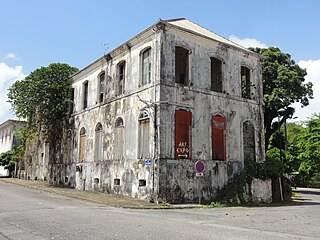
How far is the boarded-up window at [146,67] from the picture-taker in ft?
57.9

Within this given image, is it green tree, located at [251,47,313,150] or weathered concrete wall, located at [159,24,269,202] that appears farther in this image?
green tree, located at [251,47,313,150]

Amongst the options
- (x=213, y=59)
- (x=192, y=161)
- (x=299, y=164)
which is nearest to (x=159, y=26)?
(x=213, y=59)

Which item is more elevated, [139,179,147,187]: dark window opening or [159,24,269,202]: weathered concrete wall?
[159,24,269,202]: weathered concrete wall

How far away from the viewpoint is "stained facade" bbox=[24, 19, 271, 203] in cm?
1616

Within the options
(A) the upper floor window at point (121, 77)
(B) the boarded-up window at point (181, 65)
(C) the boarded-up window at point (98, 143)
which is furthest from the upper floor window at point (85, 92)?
(B) the boarded-up window at point (181, 65)

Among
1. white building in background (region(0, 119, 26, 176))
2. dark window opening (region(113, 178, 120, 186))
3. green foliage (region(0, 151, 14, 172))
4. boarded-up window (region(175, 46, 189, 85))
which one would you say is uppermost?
boarded-up window (region(175, 46, 189, 85))

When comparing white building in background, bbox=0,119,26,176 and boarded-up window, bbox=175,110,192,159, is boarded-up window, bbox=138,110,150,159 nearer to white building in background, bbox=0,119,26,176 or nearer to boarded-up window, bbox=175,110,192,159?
boarded-up window, bbox=175,110,192,159

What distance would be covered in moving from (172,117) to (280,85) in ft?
53.9

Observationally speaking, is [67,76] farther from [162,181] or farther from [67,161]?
[162,181]

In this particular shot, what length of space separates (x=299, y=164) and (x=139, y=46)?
21.5m

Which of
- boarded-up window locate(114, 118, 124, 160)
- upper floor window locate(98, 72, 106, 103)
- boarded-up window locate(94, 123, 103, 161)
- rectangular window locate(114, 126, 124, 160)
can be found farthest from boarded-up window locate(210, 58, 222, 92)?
boarded-up window locate(94, 123, 103, 161)

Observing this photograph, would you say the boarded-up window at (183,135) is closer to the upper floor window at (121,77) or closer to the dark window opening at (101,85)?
the upper floor window at (121,77)

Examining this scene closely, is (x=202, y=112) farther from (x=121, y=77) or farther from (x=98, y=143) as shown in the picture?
(x=98, y=143)

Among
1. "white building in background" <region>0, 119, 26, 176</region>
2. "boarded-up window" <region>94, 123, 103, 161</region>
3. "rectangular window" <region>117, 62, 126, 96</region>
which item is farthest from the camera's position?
"white building in background" <region>0, 119, 26, 176</region>
